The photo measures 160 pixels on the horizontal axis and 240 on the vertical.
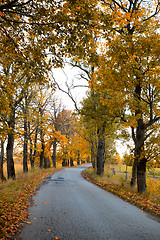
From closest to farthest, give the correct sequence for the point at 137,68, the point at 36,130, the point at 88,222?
the point at 88,222
the point at 137,68
the point at 36,130

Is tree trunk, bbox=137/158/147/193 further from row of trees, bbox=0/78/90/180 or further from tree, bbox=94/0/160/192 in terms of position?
row of trees, bbox=0/78/90/180

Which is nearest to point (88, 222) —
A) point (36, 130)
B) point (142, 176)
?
point (142, 176)

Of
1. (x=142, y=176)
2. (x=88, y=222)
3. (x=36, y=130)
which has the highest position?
(x=36, y=130)

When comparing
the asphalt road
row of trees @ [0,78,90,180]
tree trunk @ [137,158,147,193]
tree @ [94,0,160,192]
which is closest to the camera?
the asphalt road

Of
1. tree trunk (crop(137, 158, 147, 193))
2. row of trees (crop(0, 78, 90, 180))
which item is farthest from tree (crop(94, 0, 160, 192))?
row of trees (crop(0, 78, 90, 180))

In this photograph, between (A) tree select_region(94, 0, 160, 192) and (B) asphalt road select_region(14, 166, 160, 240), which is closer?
(B) asphalt road select_region(14, 166, 160, 240)

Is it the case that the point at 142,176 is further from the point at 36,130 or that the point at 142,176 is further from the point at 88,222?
the point at 36,130

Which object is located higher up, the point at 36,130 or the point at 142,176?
the point at 36,130

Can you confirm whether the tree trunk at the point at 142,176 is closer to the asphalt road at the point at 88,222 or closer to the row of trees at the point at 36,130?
the asphalt road at the point at 88,222

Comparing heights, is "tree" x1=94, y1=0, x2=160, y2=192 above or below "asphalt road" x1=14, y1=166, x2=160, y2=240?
above

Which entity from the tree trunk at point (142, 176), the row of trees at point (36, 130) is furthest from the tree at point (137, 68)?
the row of trees at point (36, 130)

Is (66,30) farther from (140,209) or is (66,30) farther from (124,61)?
(140,209)

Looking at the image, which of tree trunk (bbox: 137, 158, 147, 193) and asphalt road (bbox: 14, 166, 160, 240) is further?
tree trunk (bbox: 137, 158, 147, 193)

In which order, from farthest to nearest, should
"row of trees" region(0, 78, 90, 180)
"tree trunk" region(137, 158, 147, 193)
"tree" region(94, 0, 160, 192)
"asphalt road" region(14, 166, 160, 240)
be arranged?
"row of trees" region(0, 78, 90, 180) < "tree trunk" region(137, 158, 147, 193) < "tree" region(94, 0, 160, 192) < "asphalt road" region(14, 166, 160, 240)
